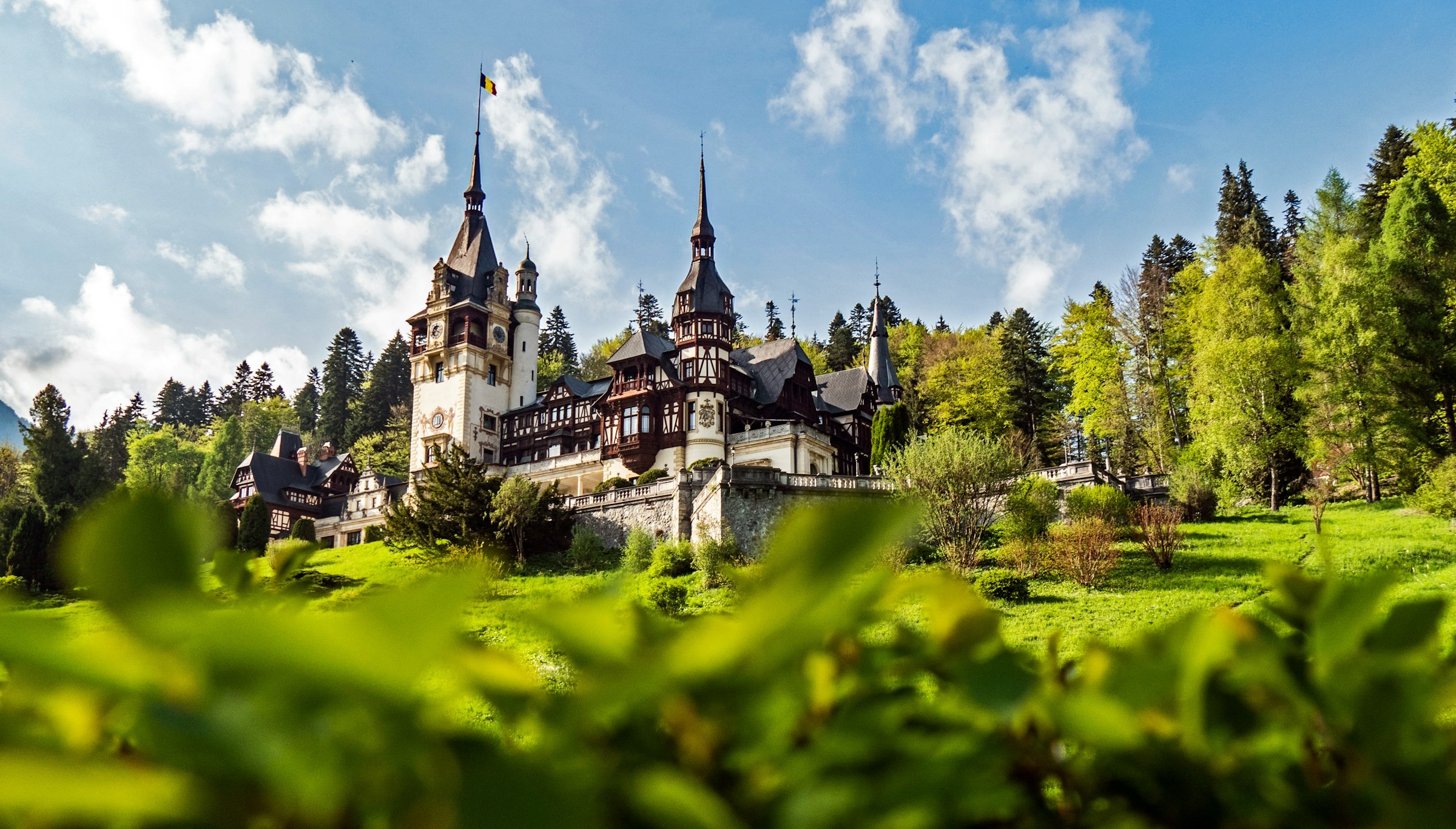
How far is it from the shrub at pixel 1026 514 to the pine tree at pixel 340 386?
60.8 m

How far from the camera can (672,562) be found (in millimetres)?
26891

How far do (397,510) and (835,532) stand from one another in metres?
32.3

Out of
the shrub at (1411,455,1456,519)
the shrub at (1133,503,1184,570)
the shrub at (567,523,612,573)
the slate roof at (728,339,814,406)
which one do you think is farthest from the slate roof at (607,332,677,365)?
the shrub at (1411,455,1456,519)

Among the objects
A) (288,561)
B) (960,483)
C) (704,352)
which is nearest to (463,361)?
(704,352)

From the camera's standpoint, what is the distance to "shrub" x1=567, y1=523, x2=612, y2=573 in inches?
1209

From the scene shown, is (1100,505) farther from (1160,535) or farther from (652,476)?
(652,476)

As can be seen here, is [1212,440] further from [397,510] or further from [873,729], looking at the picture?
[873,729]

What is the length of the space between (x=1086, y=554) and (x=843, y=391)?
29.2m

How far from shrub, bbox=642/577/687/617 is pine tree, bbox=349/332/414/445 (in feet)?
171

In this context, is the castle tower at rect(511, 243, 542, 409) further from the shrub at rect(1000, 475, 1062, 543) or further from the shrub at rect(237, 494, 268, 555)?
the shrub at rect(1000, 475, 1062, 543)

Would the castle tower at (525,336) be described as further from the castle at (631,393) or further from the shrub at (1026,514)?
the shrub at (1026,514)

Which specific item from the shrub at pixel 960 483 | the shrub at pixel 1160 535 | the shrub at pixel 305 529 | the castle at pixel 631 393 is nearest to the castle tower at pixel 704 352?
the castle at pixel 631 393

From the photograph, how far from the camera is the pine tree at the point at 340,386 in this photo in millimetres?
75312

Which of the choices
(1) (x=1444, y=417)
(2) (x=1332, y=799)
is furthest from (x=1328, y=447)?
(2) (x=1332, y=799)
